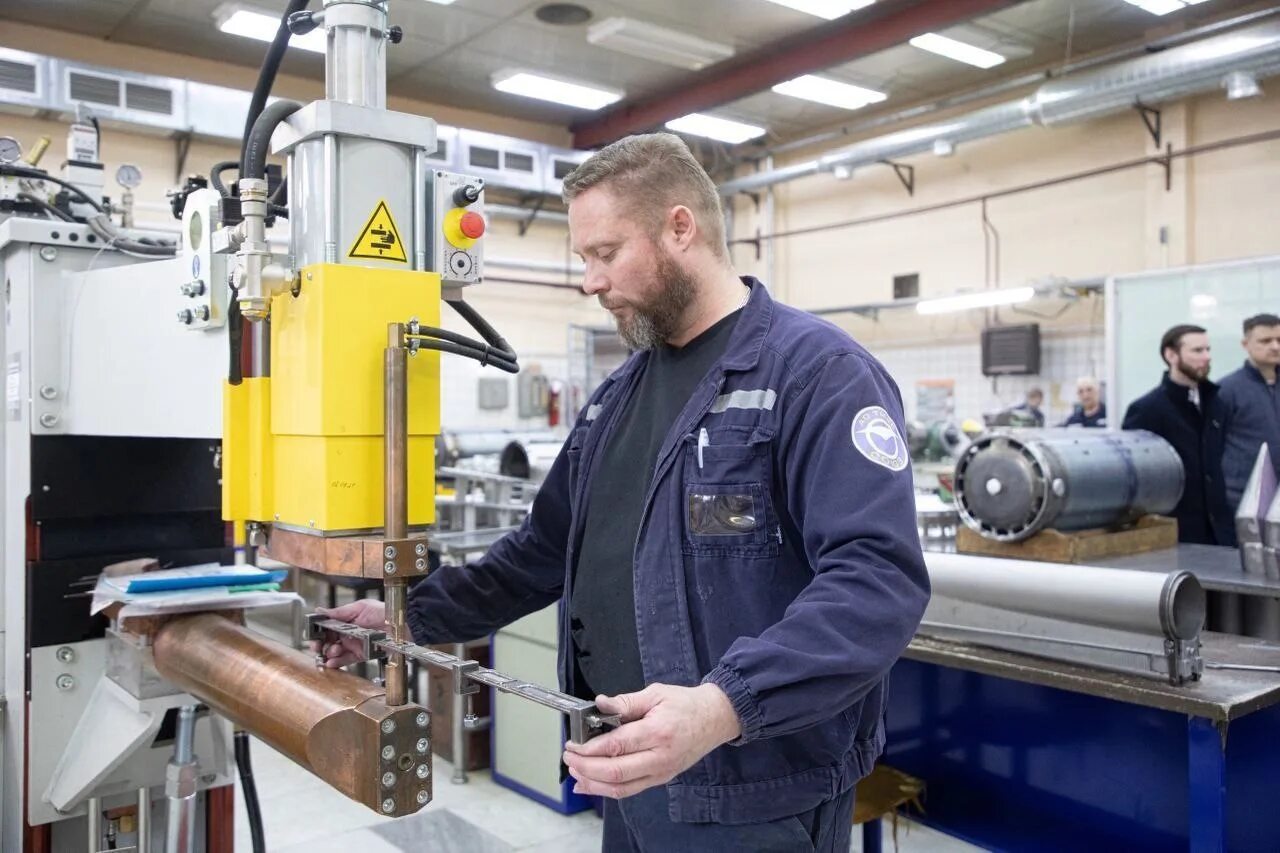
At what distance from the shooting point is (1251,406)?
362 cm

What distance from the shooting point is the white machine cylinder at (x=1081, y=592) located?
1.93 m

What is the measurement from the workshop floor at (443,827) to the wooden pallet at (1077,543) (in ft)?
2.86

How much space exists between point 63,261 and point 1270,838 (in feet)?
8.93

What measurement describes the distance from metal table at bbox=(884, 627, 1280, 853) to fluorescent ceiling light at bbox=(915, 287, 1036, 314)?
11.7 ft

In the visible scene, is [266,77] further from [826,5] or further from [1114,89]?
[1114,89]

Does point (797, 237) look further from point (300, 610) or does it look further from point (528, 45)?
point (300, 610)

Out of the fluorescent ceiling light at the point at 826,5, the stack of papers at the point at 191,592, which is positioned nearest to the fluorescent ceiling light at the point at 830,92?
the fluorescent ceiling light at the point at 826,5

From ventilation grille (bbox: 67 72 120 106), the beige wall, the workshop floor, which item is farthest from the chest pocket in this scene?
ventilation grille (bbox: 67 72 120 106)

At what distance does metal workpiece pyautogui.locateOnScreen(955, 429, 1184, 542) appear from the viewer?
273cm

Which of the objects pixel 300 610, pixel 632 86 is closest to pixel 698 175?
pixel 300 610

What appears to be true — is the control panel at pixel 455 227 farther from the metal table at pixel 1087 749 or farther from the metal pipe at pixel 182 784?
the metal table at pixel 1087 749

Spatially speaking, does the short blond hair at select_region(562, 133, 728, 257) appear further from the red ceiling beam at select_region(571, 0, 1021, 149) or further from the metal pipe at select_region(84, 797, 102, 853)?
the red ceiling beam at select_region(571, 0, 1021, 149)

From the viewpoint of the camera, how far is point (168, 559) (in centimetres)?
188

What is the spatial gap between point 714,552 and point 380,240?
0.52 metres
